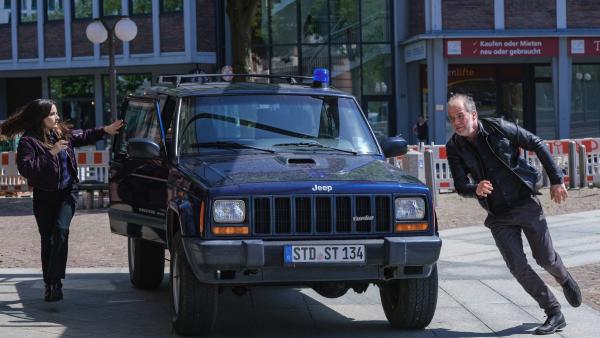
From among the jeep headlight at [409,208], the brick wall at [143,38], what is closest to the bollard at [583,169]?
the jeep headlight at [409,208]

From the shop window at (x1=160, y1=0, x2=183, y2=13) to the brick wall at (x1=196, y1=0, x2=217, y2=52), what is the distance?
62cm

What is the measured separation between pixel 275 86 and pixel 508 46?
91.4 feet

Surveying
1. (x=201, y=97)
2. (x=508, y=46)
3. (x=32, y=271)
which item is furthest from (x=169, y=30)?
(x=201, y=97)

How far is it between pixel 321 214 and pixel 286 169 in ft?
1.60

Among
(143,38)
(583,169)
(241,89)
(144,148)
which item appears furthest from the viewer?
(143,38)

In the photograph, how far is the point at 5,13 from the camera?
41.5m

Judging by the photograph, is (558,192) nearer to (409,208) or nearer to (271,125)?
(409,208)

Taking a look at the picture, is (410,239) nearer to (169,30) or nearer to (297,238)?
(297,238)

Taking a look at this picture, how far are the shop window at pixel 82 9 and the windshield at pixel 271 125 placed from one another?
32.0 meters

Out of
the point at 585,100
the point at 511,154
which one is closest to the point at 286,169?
the point at 511,154

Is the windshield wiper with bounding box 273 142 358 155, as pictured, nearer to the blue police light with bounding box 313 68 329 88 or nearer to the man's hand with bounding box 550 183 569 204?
the blue police light with bounding box 313 68 329 88

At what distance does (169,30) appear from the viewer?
124ft

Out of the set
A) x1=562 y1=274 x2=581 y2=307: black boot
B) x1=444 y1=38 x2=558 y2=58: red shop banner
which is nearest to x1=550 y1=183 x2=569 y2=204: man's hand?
x1=562 y1=274 x2=581 y2=307: black boot

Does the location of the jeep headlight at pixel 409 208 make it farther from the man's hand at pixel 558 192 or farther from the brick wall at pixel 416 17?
the brick wall at pixel 416 17
